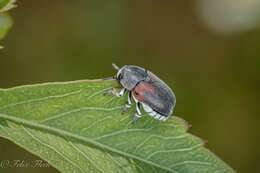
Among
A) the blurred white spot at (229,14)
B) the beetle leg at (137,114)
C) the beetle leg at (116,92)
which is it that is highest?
the blurred white spot at (229,14)

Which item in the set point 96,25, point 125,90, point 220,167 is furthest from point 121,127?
point 96,25

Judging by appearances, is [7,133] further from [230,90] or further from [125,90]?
[230,90]

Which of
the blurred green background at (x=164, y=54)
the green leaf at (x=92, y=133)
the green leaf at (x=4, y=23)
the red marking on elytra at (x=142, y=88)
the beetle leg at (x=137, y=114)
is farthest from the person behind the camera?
the blurred green background at (x=164, y=54)

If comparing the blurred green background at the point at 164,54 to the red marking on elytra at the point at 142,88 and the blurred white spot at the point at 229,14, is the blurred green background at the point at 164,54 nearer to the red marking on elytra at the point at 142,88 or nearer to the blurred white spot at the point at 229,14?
the blurred white spot at the point at 229,14

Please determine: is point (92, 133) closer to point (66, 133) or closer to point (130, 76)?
point (66, 133)

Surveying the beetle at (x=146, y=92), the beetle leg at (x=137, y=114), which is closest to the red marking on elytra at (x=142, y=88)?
the beetle at (x=146, y=92)

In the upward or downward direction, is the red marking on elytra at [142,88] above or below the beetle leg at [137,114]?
above
